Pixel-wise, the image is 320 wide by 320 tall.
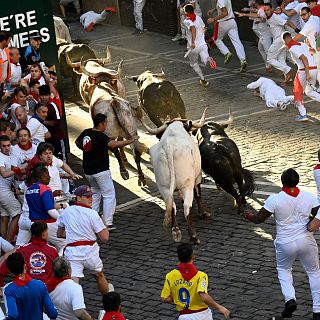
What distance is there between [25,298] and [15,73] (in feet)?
25.8

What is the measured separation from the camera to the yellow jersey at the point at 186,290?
1055 centimetres

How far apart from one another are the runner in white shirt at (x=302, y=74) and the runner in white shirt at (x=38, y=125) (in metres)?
5.93

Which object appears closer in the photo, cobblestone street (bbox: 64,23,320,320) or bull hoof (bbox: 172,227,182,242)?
cobblestone street (bbox: 64,23,320,320)

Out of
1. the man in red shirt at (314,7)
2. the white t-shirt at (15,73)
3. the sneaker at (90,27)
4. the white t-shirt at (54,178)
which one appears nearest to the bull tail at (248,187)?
the white t-shirt at (54,178)

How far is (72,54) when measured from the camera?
2309 centimetres

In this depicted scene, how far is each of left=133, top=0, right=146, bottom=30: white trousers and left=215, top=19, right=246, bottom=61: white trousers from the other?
17.0 feet

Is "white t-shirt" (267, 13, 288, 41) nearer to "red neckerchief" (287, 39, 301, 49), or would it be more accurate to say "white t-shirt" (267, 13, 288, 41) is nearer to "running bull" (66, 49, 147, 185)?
"red neckerchief" (287, 39, 301, 49)

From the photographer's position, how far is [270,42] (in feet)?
79.4

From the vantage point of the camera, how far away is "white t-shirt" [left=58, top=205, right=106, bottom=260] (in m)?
12.2

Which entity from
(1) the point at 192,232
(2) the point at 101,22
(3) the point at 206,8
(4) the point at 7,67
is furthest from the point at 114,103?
(2) the point at 101,22

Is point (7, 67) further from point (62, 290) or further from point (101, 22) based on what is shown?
point (101, 22)

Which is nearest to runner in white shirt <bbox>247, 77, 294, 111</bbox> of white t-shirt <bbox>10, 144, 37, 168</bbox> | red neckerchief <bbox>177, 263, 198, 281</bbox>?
white t-shirt <bbox>10, 144, 37, 168</bbox>

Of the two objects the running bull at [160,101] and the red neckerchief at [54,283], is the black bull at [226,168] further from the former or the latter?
the red neckerchief at [54,283]

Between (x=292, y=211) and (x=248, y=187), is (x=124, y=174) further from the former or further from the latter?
(x=292, y=211)
